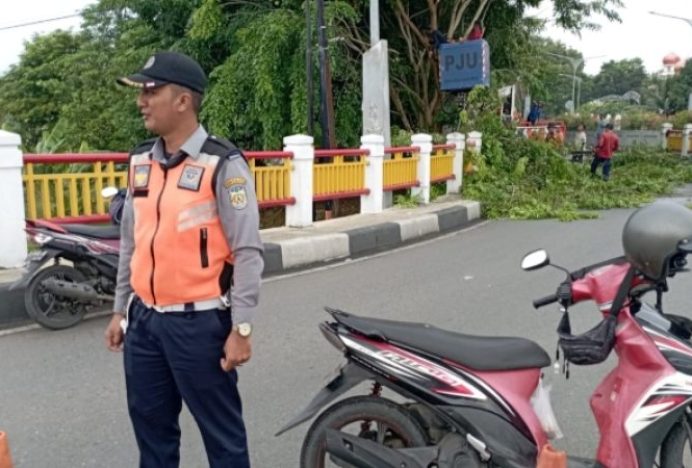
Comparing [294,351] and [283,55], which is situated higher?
[283,55]

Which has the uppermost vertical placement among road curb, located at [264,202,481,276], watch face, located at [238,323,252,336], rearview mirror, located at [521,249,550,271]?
rearview mirror, located at [521,249,550,271]

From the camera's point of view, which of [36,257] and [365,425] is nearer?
[365,425]

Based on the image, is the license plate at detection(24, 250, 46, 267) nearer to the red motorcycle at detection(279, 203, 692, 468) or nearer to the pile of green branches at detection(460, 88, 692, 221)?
the red motorcycle at detection(279, 203, 692, 468)

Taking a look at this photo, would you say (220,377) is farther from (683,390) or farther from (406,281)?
(406,281)

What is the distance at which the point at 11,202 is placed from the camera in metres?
5.61

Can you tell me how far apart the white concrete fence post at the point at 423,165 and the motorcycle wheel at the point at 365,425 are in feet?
30.2

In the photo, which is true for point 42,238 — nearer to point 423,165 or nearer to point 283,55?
point 423,165

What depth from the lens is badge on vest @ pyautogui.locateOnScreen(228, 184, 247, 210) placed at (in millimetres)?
2152

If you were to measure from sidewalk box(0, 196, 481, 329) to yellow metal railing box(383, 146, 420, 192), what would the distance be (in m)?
0.44

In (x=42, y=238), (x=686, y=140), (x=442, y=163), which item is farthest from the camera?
(x=686, y=140)

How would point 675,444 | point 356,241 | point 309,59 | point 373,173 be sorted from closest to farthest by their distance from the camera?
point 675,444, point 356,241, point 373,173, point 309,59

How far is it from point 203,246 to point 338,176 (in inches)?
292

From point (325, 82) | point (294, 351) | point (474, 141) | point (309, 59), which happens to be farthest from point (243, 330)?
point (474, 141)

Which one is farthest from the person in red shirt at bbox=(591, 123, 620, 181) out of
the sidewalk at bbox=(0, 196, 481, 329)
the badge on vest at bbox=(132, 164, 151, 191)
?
the badge on vest at bbox=(132, 164, 151, 191)
